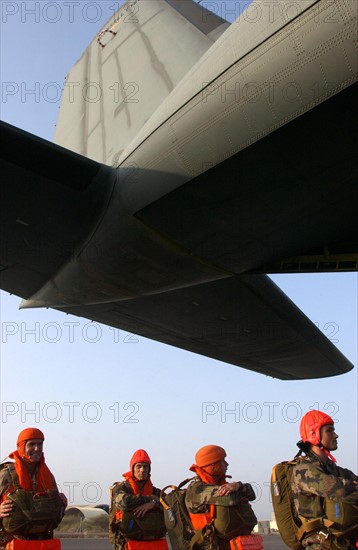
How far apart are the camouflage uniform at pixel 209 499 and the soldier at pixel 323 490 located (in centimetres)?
95

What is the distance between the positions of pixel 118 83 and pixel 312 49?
5881 mm

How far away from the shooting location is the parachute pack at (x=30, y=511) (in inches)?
215

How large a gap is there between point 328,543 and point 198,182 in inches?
163

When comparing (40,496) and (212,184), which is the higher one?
(212,184)

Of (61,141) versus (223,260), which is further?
(61,141)

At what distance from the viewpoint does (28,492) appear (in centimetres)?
558

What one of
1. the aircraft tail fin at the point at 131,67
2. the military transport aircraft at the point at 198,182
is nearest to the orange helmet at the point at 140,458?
the military transport aircraft at the point at 198,182

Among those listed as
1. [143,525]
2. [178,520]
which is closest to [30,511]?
[178,520]

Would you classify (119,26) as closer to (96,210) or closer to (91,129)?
(91,129)

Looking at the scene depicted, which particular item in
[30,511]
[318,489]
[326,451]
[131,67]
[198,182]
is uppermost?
[131,67]

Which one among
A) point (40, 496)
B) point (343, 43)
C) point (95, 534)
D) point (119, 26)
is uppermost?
point (119, 26)

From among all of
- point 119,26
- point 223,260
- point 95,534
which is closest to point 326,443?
point 223,260

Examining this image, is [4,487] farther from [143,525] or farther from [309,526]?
[309,526]

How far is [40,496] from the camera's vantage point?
562 centimetres
